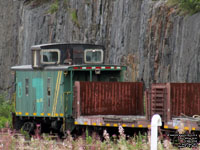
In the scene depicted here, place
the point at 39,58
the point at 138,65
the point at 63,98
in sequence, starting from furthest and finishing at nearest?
1. the point at 138,65
2. the point at 39,58
3. the point at 63,98

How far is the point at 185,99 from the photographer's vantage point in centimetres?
1659

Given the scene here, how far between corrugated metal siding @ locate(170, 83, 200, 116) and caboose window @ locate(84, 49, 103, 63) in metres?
7.98

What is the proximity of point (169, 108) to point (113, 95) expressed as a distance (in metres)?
4.29

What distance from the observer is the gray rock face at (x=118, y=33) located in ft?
89.4

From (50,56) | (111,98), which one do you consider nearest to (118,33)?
(50,56)

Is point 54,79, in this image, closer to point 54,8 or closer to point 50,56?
point 50,56

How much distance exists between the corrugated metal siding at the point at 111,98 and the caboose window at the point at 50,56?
3297 millimetres

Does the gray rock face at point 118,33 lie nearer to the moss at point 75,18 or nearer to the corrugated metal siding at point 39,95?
the moss at point 75,18

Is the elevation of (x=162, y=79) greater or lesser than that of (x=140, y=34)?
lesser

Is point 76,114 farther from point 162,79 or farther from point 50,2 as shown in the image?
point 50,2

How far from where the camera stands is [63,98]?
20969 millimetres

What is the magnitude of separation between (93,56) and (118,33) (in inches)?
463

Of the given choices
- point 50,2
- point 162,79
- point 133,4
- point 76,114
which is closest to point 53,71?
point 76,114

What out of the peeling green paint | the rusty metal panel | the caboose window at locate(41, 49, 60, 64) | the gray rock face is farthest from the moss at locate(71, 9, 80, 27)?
the rusty metal panel
